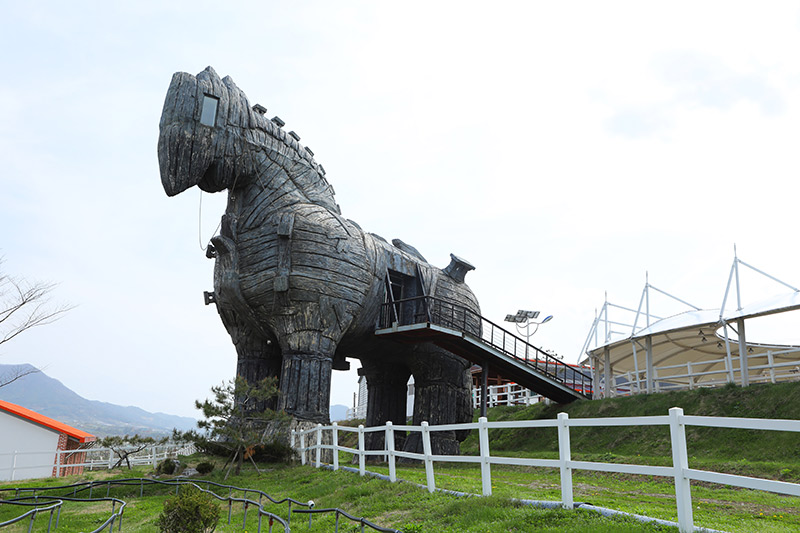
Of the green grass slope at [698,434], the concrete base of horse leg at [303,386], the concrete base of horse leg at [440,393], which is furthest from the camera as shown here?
the concrete base of horse leg at [440,393]

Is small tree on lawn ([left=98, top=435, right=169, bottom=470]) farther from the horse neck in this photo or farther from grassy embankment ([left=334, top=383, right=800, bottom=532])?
grassy embankment ([left=334, top=383, right=800, bottom=532])

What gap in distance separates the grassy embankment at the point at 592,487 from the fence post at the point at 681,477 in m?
0.35

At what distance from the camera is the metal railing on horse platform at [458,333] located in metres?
17.9

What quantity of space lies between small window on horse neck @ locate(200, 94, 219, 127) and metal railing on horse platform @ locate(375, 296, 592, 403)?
6473mm

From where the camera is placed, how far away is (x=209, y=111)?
1588 cm

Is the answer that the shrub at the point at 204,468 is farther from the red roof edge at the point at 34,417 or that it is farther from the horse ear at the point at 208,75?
the red roof edge at the point at 34,417

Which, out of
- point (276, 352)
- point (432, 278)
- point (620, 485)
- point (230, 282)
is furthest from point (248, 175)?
point (620, 485)

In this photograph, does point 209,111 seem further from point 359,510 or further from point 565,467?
point 565,467

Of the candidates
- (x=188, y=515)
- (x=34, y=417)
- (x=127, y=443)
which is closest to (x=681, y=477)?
(x=188, y=515)

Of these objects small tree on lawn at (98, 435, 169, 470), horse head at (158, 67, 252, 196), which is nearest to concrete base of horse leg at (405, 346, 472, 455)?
small tree on lawn at (98, 435, 169, 470)

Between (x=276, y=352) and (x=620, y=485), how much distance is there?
32.3 feet

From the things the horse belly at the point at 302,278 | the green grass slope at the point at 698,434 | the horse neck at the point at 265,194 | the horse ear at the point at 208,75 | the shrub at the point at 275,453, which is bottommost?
the shrub at the point at 275,453

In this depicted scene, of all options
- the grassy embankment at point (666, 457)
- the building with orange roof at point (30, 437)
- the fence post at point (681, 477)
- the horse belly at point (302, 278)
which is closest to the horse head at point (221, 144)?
the horse belly at point (302, 278)

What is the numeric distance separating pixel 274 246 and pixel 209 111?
359 centimetres
